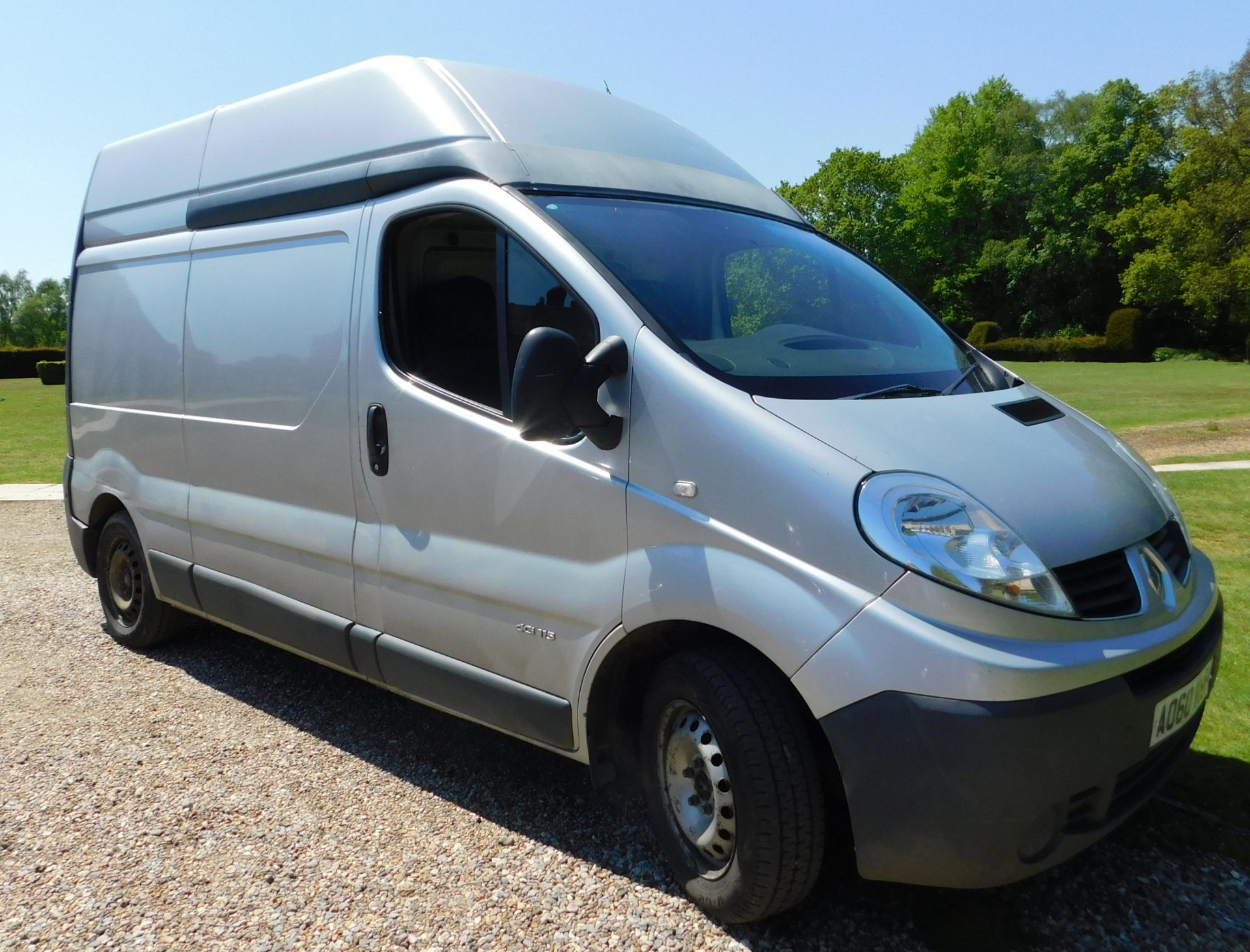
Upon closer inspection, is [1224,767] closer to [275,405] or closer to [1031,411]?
[1031,411]

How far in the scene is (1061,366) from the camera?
37.3 metres

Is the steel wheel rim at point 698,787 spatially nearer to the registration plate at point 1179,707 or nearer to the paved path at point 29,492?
the registration plate at point 1179,707

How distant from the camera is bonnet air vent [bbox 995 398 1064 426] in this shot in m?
3.03

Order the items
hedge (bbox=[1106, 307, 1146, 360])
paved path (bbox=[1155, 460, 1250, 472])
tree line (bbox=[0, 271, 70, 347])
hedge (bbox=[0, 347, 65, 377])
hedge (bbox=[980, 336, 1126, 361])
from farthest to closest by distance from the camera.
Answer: tree line (bbox=[0, 271, 70, 347]) → hedge (bbox=[0, 347, 65, 377]) → hedge (bbox=[1106, 307, 1146, 360]) → hedge (bbox=[980, 336, 1126, 361]) → paved path (bbox=[1155, 460, 1250, 472])

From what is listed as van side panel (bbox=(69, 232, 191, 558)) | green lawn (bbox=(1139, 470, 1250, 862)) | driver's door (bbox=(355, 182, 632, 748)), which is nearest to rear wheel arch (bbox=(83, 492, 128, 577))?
van side panel (bbox=(69, 232, 191, 558))

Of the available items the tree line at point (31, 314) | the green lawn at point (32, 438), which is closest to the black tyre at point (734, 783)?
the green lawn at point (32, 438)

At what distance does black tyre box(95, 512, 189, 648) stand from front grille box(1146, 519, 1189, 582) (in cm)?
457

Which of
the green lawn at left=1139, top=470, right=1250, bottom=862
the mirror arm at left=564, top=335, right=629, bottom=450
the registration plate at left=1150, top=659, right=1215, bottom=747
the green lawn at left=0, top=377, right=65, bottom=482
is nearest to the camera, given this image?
the registration plate at left=1150, top=659, right=1215, bottom=747

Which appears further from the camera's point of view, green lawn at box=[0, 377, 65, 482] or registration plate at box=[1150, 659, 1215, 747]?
green lawn at box=[0, 377, 65, 482]

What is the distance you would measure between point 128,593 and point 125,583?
63 mm

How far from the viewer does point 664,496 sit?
276 centimetres

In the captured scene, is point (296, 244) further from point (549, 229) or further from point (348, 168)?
point (549, 229)

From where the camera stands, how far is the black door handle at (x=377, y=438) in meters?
3.55

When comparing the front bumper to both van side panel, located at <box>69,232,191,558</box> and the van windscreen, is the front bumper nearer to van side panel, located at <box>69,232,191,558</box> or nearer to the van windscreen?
the van windscreen
